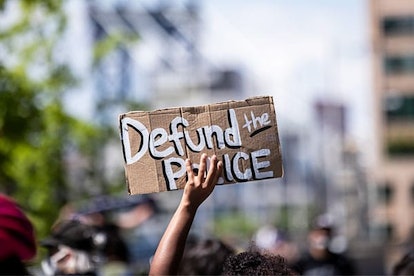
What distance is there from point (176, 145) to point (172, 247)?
438 mm

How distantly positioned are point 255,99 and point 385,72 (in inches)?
3038

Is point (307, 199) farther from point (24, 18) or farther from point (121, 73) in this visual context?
point (24, 18)

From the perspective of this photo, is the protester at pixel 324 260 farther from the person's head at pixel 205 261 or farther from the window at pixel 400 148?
the window at pixel 400 148

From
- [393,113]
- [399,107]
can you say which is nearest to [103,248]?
[393,113]

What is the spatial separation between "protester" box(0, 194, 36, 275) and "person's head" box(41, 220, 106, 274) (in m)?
2.30

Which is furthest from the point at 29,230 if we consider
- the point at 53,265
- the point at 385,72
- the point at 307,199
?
the point at 307,199

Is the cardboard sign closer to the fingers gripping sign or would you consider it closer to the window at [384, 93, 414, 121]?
the fingers gripping sign

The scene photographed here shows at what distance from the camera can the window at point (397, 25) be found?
81812 millimetres

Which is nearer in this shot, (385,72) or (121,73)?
(121,73)

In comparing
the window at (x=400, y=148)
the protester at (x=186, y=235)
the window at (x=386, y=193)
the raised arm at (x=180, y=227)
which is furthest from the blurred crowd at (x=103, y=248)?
the window at (x=386, y=193)

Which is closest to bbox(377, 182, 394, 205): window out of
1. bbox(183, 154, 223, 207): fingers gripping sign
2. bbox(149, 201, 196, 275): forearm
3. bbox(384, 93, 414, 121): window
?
bbox(384, 93, 414, 121): window

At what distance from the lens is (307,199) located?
163625mm

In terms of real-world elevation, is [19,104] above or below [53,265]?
above

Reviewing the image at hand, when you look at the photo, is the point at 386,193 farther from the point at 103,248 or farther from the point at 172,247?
the point at 172,247
